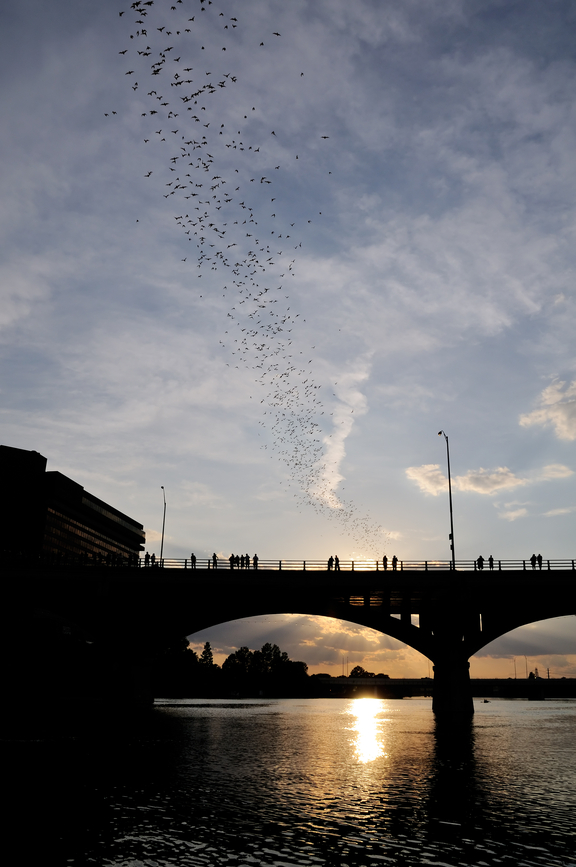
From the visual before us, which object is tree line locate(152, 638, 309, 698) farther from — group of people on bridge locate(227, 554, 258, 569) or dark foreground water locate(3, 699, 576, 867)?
dark foreground water locate(3, 699, 576, 867)

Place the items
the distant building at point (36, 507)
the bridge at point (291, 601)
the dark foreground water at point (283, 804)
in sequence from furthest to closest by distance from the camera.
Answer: the distant building at point (36, 507), the bridge at point (291, 601), the dark foreground water at point (283, 804)

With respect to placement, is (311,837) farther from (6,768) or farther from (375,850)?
(6,768)

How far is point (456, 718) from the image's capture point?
7025 cm

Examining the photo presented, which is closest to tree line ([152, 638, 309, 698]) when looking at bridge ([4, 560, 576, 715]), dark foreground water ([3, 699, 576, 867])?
bridge ([4, 560, 576, 715])

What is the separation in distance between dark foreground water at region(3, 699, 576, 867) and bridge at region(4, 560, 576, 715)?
86.1ft

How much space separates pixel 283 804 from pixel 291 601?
160 feet

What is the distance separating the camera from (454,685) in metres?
73.7

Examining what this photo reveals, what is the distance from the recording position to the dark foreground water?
16.1m

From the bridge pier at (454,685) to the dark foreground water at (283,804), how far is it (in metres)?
31.7

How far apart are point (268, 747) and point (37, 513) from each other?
121 meters

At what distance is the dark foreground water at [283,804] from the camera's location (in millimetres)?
16094

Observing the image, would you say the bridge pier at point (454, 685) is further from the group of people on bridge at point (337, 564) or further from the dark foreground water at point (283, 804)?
the dark foreground water at point (283, 804)

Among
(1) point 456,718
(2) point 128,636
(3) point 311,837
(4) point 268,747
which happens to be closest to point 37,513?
(2) point 128,636

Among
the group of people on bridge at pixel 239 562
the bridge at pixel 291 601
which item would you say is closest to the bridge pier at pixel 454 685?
the bridge at pixel 291 601
